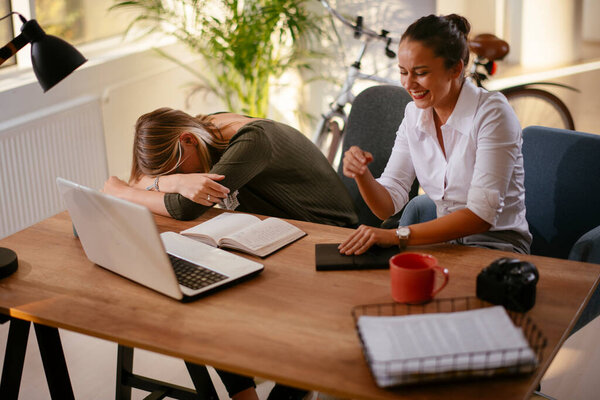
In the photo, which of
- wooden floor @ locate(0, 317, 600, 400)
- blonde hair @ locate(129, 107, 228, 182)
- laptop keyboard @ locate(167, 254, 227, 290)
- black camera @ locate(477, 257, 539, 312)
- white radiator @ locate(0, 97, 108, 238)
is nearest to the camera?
black camera @ locate(477, 257, 539, 312)

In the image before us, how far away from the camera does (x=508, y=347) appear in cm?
120

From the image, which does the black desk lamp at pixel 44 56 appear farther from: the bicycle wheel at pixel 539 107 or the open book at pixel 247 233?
the bicycle wheel at pixel 539 107

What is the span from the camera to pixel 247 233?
1.80m

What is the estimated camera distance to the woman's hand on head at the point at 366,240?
168 centimetres

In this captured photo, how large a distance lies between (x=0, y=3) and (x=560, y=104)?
2.78 metres

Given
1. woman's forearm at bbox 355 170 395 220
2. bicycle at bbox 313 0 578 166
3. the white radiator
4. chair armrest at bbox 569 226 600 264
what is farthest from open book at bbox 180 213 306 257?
bicycle at bbox 313 0 578 166

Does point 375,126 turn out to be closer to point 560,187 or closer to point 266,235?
point 560,187

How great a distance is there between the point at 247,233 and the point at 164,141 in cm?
45

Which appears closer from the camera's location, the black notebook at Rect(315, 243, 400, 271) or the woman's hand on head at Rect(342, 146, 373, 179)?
the black notebook at Rect(315, 243, 400, 271)

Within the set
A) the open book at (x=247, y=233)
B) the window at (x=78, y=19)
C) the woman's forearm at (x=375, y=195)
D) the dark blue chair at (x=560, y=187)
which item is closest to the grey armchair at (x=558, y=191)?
the dark blue chair at (x=560, y=187)

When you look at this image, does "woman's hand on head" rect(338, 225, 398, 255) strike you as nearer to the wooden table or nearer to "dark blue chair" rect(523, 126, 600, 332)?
the wooden table

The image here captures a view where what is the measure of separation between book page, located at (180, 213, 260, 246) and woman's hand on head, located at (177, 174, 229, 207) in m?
0.06

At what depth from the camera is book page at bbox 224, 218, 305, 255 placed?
5.75 ft

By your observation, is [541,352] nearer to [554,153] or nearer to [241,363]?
[241,363]
